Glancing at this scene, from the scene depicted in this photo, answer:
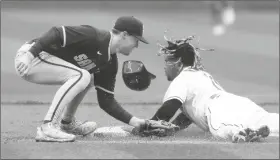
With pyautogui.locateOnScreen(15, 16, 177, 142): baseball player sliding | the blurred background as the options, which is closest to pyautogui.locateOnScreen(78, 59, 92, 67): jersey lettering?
pyautogui.locateOnScreen(15, 16, 177, 142): baseball player sliding

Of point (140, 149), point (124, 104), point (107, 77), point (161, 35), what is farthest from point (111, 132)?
point (161, 35)

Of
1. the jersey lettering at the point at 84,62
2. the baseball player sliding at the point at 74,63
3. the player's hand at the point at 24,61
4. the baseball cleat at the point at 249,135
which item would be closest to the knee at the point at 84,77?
the baseball player sliding at the point at 74,63

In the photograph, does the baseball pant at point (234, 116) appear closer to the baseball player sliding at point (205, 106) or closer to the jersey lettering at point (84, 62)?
the baseball player sliding at point (205, 106)

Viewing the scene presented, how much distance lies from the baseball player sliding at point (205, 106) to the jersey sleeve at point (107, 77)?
407 millimetres

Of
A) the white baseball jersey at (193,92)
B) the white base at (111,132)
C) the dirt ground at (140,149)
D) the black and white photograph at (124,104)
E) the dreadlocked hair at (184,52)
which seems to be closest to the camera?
the dirt ground at (140,149)

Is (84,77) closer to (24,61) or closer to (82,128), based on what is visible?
(24,61)

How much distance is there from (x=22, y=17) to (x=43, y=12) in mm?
684

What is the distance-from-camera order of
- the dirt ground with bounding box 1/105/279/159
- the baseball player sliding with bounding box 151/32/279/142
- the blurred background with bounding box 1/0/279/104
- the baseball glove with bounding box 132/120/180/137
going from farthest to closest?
the blurred background with bounding box 1/0/279/104, the baseball glove with bounding box 132/120/180/137, the baseball player sliding with bounding box 151/32/279/142, the dirt ground with bounding box 1/105/279/159

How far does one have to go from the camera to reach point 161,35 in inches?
476

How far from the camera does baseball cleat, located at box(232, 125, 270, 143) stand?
156 inches

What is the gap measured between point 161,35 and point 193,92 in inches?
297

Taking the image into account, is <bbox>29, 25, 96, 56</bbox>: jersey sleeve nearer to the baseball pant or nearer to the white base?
the white base

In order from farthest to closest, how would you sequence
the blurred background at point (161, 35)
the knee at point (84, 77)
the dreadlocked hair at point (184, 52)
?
the blurred background at point (161, 35) → the dreadlocked hair at point (184, 52) → the knee at point (84, 77)

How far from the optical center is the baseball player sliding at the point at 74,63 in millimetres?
4039
